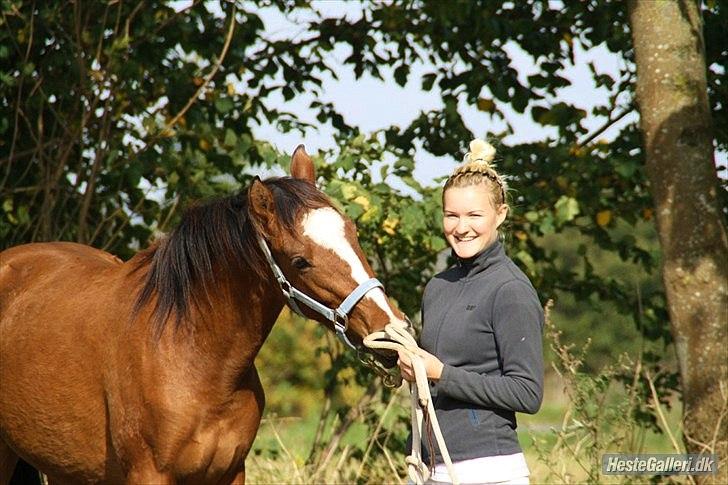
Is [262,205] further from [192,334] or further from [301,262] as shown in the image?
[192,334]

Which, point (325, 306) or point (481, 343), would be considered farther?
point (325, 306)

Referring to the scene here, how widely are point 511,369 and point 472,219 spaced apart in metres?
0.49

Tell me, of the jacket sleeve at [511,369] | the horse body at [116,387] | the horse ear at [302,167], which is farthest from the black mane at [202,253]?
the jacket sleeve at [511,369]

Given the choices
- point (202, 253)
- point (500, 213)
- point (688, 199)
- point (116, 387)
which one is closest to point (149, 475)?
point (116, 387)

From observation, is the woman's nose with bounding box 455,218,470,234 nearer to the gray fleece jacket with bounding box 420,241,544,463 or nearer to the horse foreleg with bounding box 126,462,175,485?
the gray fleece jacket with bounding box 420,241,544,463

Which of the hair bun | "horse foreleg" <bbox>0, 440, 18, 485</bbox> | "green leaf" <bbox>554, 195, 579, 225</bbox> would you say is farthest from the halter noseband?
"green leaf" <bbox>554, 195, 579, 225</bbox>

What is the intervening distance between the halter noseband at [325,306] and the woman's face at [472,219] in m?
0.31

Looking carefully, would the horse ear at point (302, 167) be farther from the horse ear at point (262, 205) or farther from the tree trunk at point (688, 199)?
the tree trunk at point (688, 199)

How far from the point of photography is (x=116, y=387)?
144 inches

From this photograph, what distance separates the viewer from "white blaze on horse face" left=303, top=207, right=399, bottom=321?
3.21m

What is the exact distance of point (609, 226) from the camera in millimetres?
6352

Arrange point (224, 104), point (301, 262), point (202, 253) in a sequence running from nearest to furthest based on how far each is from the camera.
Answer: point (301, 262) → point (202, 253) → point (224, 104)

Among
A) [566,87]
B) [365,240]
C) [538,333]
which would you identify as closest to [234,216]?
[538,333]

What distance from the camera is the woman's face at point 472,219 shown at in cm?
309
